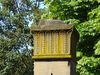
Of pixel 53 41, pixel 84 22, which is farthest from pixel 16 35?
pixel 53 41

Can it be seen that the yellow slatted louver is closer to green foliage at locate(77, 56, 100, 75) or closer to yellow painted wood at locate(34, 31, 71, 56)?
yellow painted wood at locate(34, 31, 71, 56)

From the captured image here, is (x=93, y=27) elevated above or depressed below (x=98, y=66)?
above

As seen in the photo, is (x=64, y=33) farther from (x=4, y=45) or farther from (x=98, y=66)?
(x=4, y=45)

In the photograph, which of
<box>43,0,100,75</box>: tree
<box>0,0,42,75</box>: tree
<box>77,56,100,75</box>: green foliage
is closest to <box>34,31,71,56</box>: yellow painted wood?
<box>43,0,100,75</box>: tree

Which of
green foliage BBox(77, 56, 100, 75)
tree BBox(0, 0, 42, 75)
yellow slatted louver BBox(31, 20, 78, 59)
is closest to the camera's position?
yellow slatted louver BBox(31, 20, 78, 59)

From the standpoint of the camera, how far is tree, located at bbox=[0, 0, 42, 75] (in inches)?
1512

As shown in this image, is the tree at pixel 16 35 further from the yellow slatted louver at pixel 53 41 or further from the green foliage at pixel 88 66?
the yellow slatted louver at pixel 53 41

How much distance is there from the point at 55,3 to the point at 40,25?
1571cm

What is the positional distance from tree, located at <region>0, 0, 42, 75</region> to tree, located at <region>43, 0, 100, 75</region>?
743 inches

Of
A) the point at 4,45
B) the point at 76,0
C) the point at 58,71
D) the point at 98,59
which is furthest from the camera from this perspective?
the point at 4,45

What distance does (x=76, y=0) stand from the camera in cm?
1889

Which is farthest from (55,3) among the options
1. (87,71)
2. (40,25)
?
(40,25)

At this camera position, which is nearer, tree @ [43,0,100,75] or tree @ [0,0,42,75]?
tree @ [43,0,100,75]

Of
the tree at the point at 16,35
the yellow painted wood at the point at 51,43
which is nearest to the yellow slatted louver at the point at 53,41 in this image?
the yellow painted wood at the point at 51,43
